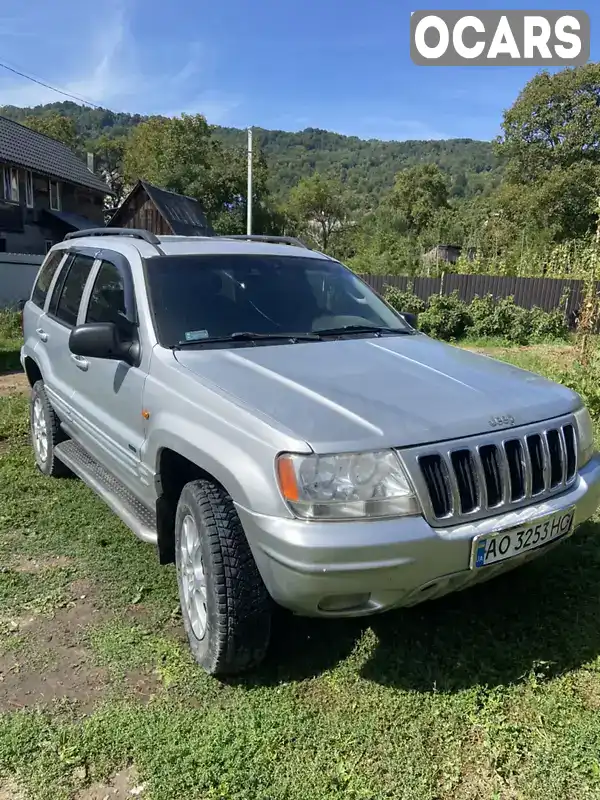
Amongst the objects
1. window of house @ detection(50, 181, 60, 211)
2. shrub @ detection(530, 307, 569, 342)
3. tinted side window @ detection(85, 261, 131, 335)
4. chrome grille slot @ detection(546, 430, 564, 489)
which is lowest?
shrub @ detection(530, 307, 569, 342)

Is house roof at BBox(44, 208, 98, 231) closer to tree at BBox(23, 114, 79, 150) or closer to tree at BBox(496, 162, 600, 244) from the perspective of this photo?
tree at BBox(496, 162, 600, 244)

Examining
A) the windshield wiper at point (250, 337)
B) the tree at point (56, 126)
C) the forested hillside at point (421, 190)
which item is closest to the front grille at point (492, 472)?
the windshield wiper at point (250, 337)

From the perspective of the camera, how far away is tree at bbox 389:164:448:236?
2222 inches

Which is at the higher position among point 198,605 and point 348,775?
point 198,605

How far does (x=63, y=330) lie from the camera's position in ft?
14.7

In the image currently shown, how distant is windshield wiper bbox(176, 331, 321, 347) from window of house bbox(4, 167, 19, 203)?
28.2 meters

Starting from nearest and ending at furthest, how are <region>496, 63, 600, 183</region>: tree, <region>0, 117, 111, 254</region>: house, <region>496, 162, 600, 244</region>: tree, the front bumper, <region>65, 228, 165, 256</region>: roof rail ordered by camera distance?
the front bumper < <region>65, 228, 165, 256</region>: roof rail < <region>0, 117, 111, 254</region>: house < <region>496, 162, 600, 244</region>: tree < <region>496, 63, 600, 183</region>: tree

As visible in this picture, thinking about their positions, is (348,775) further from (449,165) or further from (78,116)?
(449,165)

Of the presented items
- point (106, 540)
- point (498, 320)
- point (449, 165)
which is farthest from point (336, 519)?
point (449, 165)

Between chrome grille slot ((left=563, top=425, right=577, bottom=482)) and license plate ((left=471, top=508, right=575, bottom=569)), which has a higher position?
chrome grille slot ((left=563, top=425, right=577, bottom=482))

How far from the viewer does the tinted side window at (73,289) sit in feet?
14.3

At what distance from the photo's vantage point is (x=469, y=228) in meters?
47.9

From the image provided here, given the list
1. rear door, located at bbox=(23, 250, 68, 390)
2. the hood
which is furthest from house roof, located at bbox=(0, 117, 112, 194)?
the hood

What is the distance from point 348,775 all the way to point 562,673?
44.0 inches
